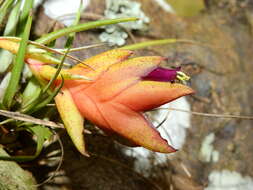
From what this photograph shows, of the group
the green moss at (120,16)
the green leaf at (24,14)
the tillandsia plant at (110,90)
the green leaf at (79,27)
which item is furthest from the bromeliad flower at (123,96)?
the green moss at (120,16)

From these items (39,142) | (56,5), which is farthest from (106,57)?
(56,5)

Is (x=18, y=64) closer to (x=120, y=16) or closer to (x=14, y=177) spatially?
(x=14, y=177)

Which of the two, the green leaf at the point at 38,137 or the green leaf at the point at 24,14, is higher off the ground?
the green leaf at the point at 24,14

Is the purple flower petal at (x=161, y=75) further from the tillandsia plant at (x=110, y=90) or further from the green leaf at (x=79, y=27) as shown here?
the green leaf at (x=79, y=27)

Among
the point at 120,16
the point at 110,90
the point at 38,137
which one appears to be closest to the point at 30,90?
the point at 38,137

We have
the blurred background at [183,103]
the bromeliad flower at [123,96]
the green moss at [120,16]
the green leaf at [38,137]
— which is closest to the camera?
the bromeliad flower at [123,96]

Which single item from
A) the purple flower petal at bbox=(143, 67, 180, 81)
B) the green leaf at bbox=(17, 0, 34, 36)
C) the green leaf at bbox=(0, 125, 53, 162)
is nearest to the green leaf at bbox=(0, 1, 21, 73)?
the green leaf at bbox=(17, 0, 34, 36)

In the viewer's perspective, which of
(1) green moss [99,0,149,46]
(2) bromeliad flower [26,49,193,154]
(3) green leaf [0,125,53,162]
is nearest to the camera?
(2) bromeliad flower [26,49,193,154]

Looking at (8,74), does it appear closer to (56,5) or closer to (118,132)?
(118,132)

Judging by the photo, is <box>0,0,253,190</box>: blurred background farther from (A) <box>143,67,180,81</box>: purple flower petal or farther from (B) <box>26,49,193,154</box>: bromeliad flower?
(A) <box>143,67,180,81</box>: purple flower petal
